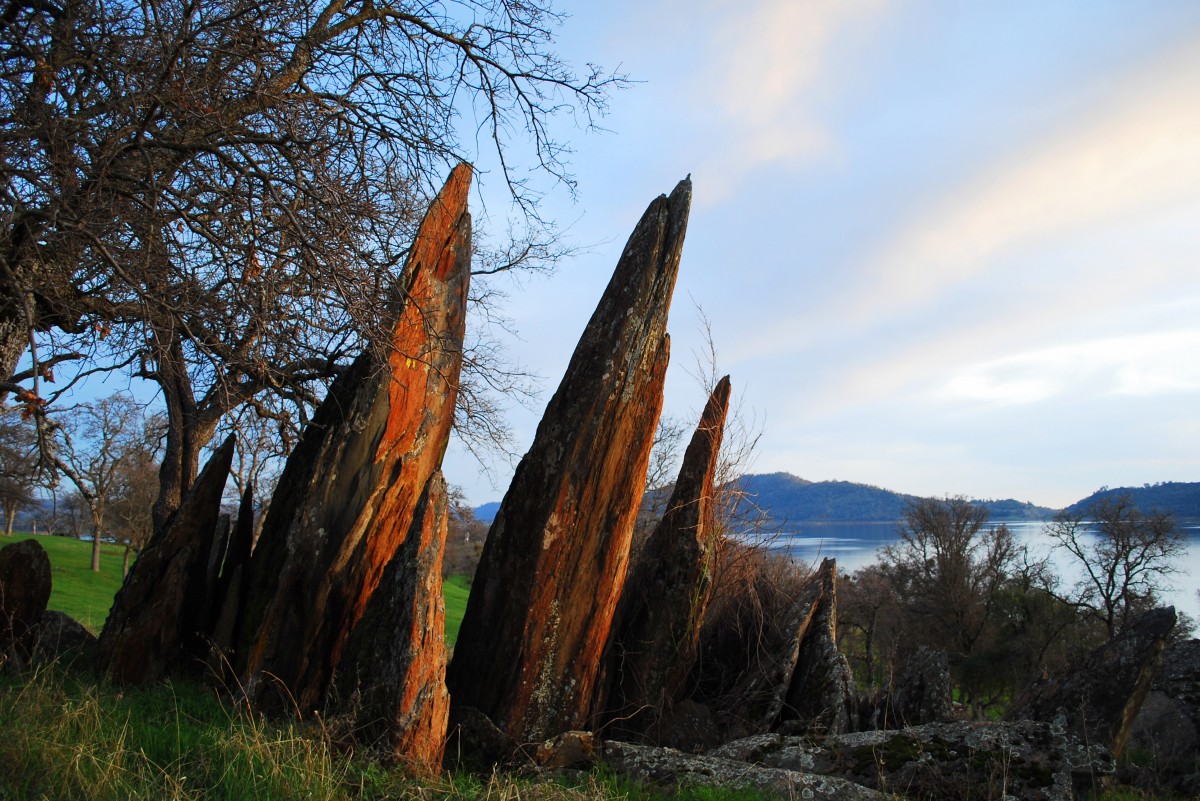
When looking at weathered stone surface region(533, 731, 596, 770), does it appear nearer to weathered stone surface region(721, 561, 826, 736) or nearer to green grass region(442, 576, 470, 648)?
weathered stone surface region(721, 561, 826, 736)

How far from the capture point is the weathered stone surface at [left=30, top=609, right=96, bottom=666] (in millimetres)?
7224

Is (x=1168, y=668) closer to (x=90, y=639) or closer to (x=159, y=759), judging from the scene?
(x=159, y=759)

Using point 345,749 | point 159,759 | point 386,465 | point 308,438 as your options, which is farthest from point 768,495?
point 159,759

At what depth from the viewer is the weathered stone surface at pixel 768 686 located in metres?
7.74

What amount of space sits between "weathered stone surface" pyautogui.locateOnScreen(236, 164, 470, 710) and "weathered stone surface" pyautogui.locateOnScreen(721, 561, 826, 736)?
13.1 feet

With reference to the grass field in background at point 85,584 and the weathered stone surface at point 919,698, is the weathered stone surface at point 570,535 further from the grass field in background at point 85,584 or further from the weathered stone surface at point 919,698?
the grass field in background at point 85,584

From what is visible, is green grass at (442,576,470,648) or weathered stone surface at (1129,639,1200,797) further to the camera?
green grass at (442,576,470,648)

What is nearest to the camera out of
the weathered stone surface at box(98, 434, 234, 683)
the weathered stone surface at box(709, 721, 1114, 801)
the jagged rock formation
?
the weathered stone surface at box(709, 721, 1114, 801)

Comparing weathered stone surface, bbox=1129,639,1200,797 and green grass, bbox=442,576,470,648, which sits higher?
weathered stone surface, bbox=1129,639,1200,797

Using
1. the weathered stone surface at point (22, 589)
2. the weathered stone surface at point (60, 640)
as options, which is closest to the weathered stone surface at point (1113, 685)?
the weathered stone surface at point (60, 640)

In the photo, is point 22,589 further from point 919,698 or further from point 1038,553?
point 1038,553

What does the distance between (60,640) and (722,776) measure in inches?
278

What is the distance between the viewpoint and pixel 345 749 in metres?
5.30

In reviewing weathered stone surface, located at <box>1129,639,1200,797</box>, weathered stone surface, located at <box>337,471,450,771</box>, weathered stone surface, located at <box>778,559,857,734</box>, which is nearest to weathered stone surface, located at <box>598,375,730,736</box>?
weathered stone surface, located at <box>778,559,857,734</box>
